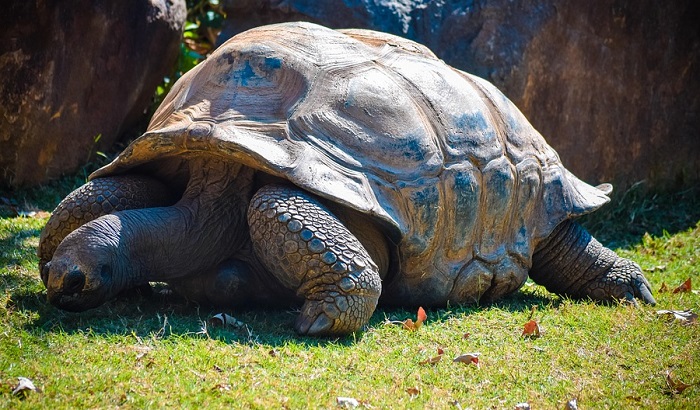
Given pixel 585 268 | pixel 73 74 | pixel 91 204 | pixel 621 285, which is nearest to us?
pixel 91 204

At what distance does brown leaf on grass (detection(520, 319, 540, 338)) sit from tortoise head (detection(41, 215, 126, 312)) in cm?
220

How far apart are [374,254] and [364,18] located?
3299 mm

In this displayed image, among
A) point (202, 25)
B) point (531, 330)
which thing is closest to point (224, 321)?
point (531, 330)

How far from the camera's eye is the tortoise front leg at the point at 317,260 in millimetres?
4539

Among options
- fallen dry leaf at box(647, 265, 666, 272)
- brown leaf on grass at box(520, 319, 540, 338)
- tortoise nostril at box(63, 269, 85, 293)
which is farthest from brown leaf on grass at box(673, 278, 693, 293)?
tortoise nostril at box(63, 269, 85, 293)

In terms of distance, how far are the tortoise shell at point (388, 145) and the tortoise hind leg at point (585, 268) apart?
295 millimetres

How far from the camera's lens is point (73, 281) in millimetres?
4398

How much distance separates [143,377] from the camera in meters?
3.85

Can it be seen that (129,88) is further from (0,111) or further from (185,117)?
(185,117)

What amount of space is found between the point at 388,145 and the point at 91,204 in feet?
5.55

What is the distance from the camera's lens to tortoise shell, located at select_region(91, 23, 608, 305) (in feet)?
15.7

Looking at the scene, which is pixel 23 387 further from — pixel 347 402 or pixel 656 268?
pixel 656 268

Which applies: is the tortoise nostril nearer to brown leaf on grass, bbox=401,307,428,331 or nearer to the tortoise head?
the tortoise head

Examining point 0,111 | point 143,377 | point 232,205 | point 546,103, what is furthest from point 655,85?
point 143,377
